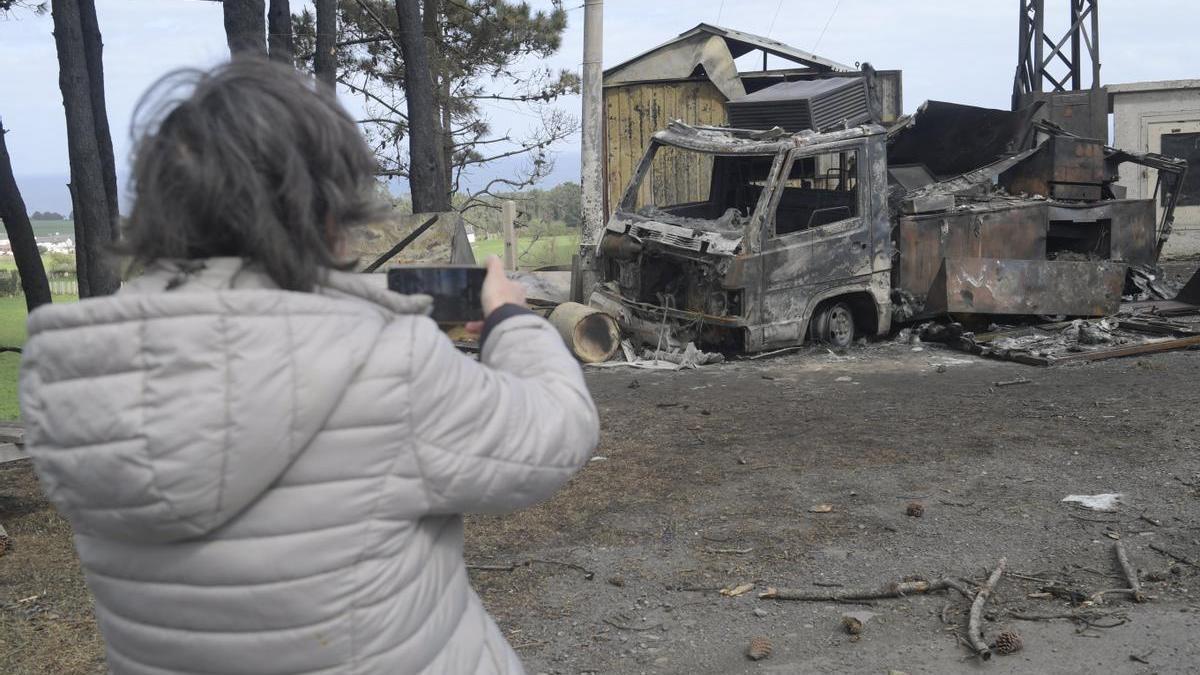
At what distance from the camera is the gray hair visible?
4.18ft

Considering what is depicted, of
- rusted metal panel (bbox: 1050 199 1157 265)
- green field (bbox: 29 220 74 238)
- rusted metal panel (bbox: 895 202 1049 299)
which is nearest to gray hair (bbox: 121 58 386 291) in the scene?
green field (bbox: 29 220 74 238)

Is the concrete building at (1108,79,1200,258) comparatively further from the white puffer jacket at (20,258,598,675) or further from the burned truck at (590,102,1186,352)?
the white puffer jacket at (20,258,598,675)

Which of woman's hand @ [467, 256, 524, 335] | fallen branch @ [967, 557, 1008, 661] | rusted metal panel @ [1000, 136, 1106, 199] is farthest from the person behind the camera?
rusted metal panel @ [1000, 136, 1106, 199]

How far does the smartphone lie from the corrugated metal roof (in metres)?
15.3

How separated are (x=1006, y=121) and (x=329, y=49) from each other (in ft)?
24.8

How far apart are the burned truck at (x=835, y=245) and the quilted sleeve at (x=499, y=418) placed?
27.0ft

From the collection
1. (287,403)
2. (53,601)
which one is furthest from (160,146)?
(53,601)

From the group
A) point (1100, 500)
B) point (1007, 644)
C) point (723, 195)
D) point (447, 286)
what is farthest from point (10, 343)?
point (447, 286)

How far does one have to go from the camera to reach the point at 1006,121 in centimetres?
1283

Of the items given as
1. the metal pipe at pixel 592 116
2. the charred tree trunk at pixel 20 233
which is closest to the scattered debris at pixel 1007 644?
the charred tree trunk at pixel 20 233

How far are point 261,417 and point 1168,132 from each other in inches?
832

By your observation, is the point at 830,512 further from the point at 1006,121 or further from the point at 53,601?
the point at 1006,121

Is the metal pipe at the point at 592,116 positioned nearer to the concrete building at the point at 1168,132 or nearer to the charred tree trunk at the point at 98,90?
the charred tree trunk at the point at 98,90

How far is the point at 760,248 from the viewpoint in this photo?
32.2 ft
